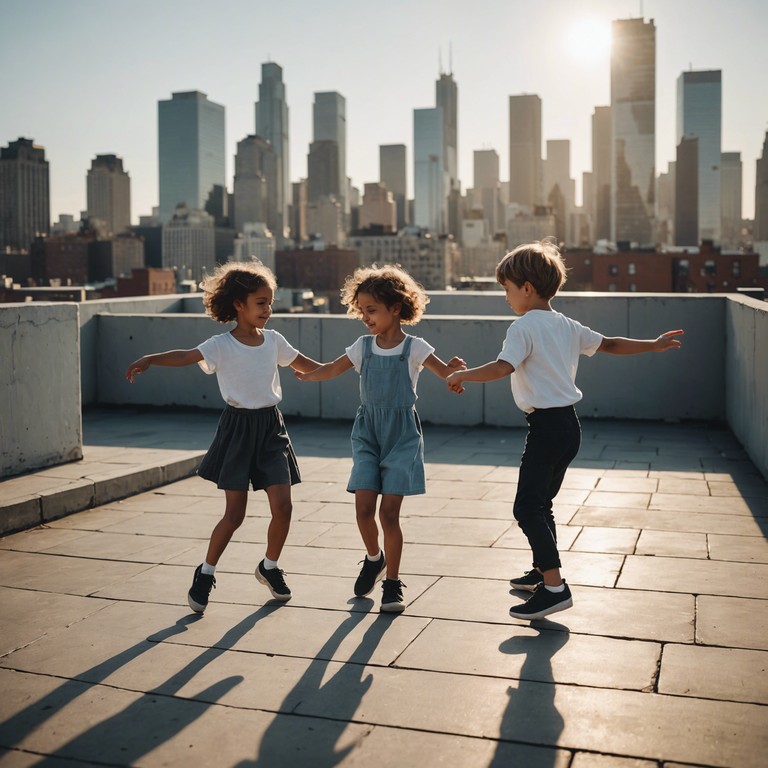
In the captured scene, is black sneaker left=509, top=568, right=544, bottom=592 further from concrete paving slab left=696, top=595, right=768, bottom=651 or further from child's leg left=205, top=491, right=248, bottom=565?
child's leg left=205, top=491, right=248, bottom=565

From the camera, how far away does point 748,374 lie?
8859mm

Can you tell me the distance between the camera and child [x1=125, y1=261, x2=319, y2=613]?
15.7 ft

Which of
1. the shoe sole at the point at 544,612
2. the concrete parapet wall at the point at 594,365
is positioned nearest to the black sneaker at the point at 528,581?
the shoe sole at the point at 544,612

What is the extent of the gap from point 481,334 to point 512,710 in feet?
25.2

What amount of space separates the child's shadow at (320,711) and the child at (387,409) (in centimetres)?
57

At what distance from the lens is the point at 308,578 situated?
17.3ft

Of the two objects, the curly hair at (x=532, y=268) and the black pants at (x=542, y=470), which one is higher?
the curly hair at (x=532, y=268)

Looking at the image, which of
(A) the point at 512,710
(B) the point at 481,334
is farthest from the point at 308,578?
(B) the point at 481,334

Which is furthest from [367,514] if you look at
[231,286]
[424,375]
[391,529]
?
[424,375]

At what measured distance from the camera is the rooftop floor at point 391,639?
3.30m

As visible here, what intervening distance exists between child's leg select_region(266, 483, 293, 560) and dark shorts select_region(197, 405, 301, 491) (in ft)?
0.13

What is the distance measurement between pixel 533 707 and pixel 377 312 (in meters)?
1.95

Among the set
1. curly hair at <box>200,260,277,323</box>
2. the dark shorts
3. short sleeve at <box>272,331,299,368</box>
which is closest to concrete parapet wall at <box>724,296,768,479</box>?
short sleeve at <box>272,331,299,368</box>

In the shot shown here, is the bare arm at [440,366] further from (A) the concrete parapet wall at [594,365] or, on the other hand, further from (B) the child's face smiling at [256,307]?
(A) the concrete parapet wall at [594,365]
